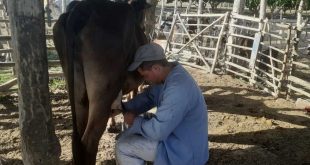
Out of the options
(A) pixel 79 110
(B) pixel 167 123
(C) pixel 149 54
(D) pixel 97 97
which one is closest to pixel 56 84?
(A) pixel 79 110

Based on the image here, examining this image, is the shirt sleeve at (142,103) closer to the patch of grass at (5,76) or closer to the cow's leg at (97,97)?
the cow's leg at (97,97)

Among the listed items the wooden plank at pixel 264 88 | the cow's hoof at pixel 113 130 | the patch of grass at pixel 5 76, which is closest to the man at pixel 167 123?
the cow's hoof at pixel 113 130

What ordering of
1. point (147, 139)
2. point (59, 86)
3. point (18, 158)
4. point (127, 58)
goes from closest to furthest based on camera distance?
point (147, 139) → point (127, 58) → point (18, 158) → point (59, 86)

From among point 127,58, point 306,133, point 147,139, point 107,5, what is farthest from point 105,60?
point 306,133

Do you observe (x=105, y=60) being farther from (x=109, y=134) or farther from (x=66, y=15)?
(x=109, y=134)

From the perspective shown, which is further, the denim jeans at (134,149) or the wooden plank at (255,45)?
the wooden plank at (255,45)

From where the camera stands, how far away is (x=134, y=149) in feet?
10.1

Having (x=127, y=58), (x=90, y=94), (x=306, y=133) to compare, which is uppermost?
(x=127, y=58)

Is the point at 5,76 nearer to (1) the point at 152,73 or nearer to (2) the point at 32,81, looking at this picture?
(2) the point at 32,81

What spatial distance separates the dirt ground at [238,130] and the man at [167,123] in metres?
1.44

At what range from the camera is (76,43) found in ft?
10.5

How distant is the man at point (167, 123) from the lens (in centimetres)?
281

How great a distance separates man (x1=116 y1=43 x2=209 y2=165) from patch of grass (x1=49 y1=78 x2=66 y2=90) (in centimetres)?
514

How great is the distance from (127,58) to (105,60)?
10.3 inches
